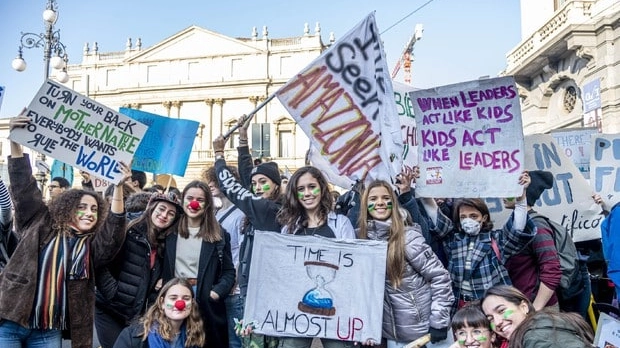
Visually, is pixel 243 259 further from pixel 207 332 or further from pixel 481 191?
pixel 481 191

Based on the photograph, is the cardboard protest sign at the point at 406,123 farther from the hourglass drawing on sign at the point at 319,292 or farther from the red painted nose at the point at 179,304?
the red painted nose at the point at 179,304

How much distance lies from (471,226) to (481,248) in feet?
0.58

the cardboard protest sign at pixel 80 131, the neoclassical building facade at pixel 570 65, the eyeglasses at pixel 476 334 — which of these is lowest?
the eyeglasses at pixel 476 334

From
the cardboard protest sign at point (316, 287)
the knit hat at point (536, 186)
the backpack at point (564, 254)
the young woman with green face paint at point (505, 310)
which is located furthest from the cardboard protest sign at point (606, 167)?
the cardboard protest sign at point (316, 287)

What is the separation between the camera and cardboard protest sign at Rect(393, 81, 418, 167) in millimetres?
5332

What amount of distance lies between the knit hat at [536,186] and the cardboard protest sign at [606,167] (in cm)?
98

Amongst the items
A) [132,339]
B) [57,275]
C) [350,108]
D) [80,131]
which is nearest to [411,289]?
[350,108]

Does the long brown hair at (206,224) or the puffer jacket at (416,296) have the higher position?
the long brown hair at (206,224)

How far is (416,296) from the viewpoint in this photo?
11.0 ft

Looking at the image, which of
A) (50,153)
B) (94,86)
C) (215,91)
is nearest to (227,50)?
(215,91)

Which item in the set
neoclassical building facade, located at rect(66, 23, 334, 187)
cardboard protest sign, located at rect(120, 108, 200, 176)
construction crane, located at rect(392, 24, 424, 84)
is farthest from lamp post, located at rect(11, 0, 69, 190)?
construction crane, located at rect(392, 24, 424, 84)

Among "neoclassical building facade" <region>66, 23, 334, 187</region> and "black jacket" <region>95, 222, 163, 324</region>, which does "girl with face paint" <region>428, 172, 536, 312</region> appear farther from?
"neoclassical building facade" <region>66, 23, 334, 187</region>

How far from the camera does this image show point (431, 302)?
11.0 ft

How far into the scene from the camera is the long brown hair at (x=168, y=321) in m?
3.30
